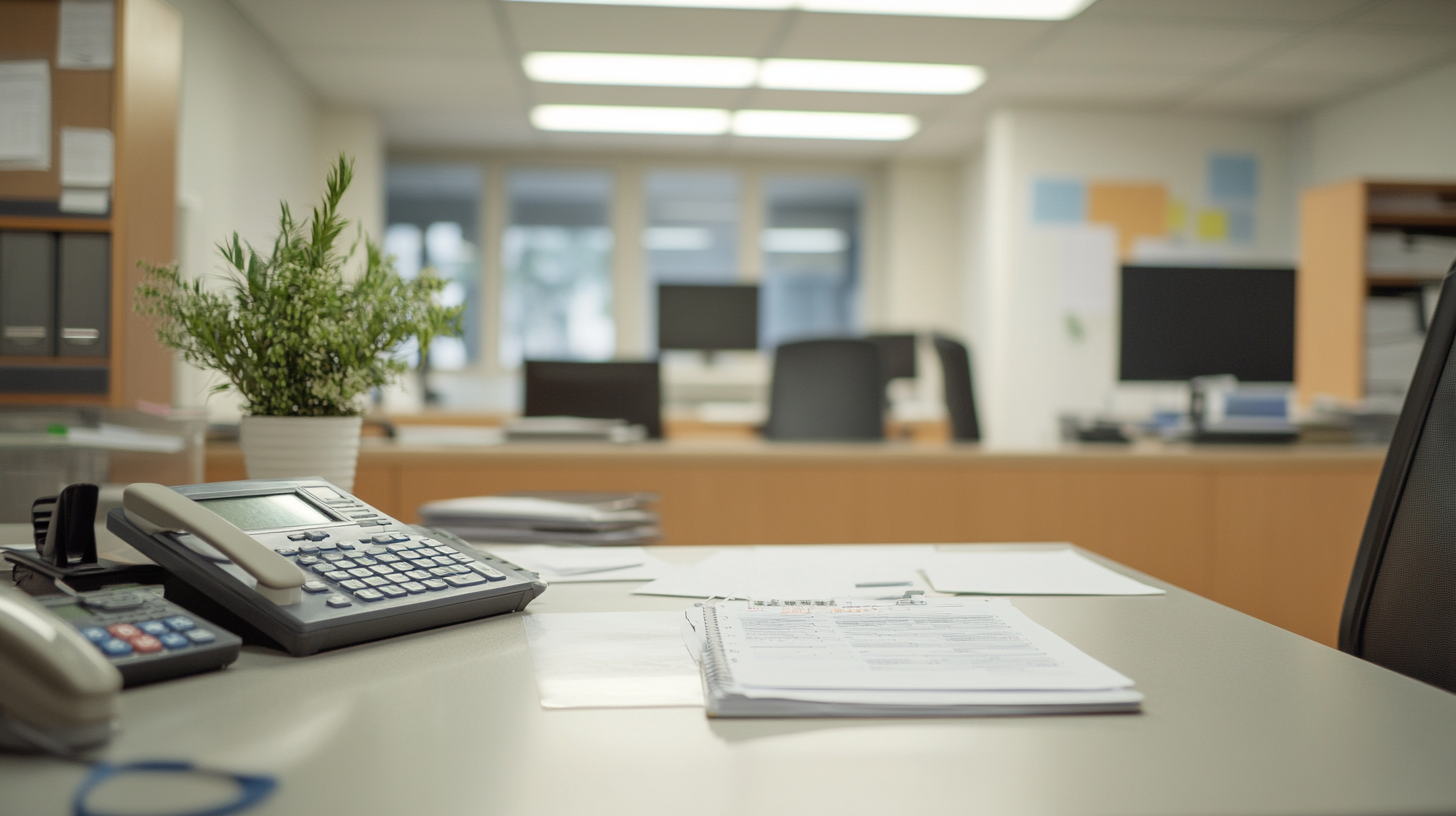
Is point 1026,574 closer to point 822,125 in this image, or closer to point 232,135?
point 232,135

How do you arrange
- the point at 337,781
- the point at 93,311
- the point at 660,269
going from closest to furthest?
1. the point at 337,781
2. the point at 93,311
3. the point at 660,269

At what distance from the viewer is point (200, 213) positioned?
3.56 m

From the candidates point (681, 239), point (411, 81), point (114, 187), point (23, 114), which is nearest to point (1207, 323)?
point (114, 187)

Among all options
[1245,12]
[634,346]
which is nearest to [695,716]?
[1245,12]

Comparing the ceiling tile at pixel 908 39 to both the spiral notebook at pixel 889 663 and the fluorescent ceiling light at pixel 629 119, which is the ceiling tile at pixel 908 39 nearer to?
the fluorescent ceiling light at pixel 629 119

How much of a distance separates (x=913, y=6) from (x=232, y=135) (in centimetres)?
283

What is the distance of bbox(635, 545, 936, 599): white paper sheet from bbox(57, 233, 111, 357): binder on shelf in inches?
93.7

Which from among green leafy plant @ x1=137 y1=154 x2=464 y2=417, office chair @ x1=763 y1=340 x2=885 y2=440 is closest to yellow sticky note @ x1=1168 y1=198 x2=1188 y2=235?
office chair @ x1=763 y1=340 x2=885 y2=440

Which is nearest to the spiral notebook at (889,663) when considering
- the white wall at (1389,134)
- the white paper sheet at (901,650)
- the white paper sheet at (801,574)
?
the white paper sheet at (901,650)

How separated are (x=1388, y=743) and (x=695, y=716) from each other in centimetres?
34

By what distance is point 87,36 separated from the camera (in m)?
2.73

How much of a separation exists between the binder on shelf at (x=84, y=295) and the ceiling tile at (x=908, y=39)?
2.69m

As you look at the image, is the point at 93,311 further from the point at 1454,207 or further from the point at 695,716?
the point at 1454,207

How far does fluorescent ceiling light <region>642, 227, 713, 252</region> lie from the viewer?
25.7ft
